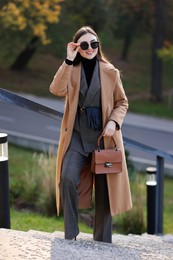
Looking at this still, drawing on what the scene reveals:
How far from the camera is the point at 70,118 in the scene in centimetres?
394

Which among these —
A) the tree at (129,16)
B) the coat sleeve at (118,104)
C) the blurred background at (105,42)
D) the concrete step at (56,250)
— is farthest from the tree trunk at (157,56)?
the concrete step at (56,250)

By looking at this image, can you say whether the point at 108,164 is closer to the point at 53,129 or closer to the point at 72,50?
the point at 72,50

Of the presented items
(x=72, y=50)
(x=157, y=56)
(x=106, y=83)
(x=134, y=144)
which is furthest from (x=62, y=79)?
(x=157, y=56)

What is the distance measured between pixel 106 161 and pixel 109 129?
23 centimetres

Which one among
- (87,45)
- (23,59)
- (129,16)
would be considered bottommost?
(87,45)

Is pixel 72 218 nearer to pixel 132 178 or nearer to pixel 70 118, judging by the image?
pixel 70 118

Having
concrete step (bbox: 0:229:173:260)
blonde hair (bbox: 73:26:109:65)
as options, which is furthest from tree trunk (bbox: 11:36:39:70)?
concrete step (bbox: 0:229:173:260)

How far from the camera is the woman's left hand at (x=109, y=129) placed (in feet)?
12.9

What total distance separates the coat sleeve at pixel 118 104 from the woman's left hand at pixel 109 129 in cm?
5

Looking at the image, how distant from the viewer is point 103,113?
13.0 ft

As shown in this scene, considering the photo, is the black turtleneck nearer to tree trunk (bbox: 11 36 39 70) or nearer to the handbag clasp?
the handbag clasp

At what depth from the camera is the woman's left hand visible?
154 inches

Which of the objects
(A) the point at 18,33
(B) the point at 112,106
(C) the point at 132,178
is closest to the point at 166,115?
(A) the point at 18,33

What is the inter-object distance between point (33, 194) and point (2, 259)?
15.0 feet
